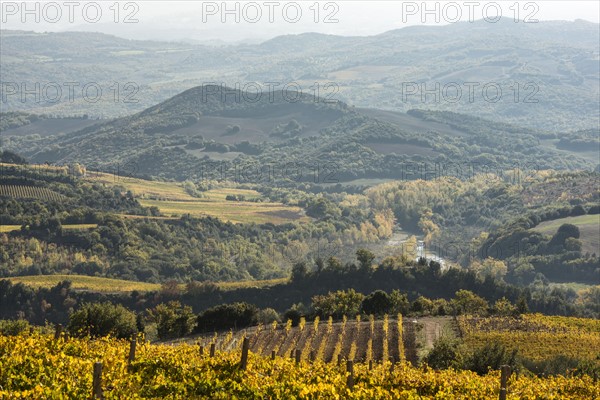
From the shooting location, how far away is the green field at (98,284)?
474 feet

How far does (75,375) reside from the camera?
3375cm

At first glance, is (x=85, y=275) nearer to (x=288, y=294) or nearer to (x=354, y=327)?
(x=288, y=294)

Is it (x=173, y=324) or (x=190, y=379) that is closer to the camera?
(x=190, y=379)

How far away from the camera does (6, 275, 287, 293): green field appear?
144625 mm

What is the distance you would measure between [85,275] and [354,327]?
285 feet

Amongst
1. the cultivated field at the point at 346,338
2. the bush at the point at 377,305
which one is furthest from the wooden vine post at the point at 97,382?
the bush at the point at 377,305

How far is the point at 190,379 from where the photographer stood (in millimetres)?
35500

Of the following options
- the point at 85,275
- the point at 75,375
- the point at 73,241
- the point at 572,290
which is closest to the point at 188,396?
the point at 75,375

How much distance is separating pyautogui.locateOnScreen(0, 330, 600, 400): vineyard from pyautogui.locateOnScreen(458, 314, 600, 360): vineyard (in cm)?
2873

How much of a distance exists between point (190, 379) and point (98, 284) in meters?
119

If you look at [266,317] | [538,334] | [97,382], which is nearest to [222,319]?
[266,317]

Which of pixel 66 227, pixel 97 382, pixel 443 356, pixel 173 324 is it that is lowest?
pixel 66 227

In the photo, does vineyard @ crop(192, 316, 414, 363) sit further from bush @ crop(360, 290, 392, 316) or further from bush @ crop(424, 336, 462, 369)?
bush @ crop(360, 290, 392, 316)

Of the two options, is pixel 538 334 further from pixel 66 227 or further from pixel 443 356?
pixel 66 227
